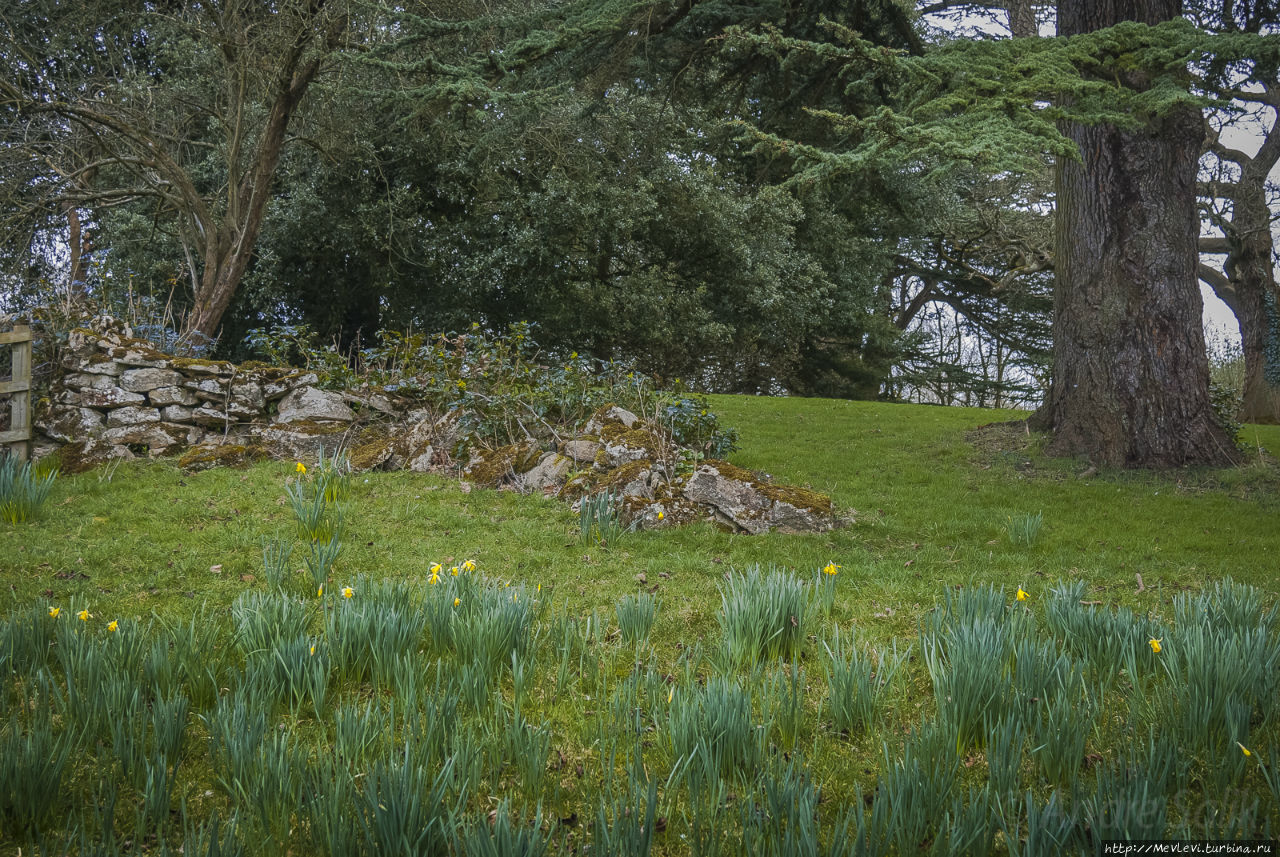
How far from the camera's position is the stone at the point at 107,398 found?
8.14 meters

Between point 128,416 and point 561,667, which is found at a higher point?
point 128,416

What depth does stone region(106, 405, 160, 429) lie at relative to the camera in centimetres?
819

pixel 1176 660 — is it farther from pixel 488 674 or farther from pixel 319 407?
pixel 319 407

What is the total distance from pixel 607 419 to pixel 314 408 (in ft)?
10.2

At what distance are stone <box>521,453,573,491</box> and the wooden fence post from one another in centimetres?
471

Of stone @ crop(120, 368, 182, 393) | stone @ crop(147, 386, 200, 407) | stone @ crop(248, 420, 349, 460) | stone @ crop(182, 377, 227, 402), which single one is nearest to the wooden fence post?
stone @ crop(120, 368, 182, 393)

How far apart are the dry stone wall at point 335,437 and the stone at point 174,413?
0.03 ft

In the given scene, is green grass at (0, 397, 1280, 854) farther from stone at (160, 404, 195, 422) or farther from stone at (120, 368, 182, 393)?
stone at (120, 368, 182, 393)

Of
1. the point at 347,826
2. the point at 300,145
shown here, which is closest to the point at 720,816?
the point at 347,826

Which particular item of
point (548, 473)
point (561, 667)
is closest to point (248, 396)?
point (548, 473)

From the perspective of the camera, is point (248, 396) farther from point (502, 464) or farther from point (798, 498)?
point (798, 498)

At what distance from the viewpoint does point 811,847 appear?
1601 millimetres

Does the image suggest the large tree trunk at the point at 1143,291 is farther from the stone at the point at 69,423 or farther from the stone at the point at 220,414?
the stone at the point at 69,423

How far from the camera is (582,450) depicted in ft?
23.8
